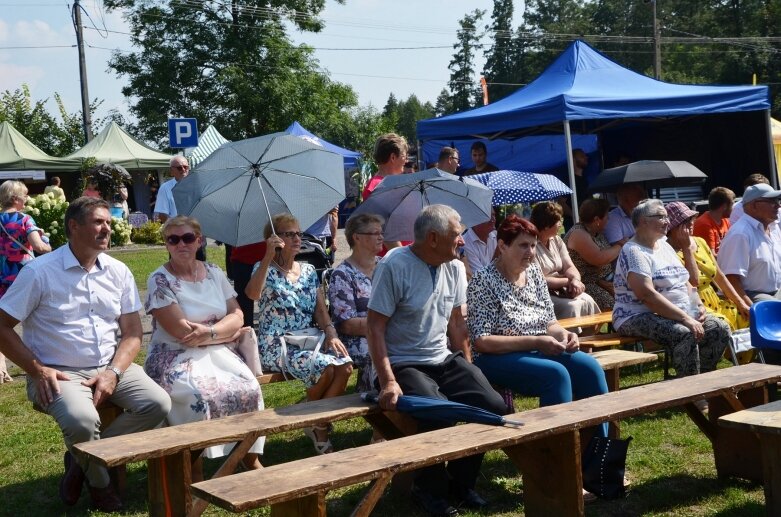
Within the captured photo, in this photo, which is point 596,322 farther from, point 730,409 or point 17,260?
point 17,260

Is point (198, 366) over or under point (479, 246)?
under

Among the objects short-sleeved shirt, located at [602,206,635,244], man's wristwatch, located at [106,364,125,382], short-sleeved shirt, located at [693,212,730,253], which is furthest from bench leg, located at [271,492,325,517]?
short-sleeved shirt, located at [693,212,730,253]

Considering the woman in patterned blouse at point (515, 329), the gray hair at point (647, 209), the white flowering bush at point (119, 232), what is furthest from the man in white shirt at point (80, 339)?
the white flowering bush at point (119, 232)

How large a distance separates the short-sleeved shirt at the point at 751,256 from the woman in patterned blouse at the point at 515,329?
2.67 m

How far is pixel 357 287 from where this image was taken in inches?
219

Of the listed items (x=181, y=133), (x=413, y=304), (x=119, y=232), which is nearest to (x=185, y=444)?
(x=413, y=304)

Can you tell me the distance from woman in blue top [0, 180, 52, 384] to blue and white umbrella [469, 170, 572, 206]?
387 centimetres

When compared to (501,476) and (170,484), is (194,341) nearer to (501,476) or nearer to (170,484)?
(170,484)

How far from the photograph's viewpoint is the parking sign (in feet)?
36.5

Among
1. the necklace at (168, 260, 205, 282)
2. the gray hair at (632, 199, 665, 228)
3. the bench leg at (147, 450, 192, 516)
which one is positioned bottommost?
the bench leg at (147, 450, 192, 516)

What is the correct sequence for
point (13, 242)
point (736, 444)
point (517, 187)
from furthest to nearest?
1. point (517, 187)
2. point (13, 242)
3. point (736, 444)

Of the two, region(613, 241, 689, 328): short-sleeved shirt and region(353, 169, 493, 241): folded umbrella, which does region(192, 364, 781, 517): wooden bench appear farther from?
region(353, 169, 493, 241): folded umbrella

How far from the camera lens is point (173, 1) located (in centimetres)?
3859

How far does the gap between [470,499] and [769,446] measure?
1.38 metres
